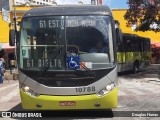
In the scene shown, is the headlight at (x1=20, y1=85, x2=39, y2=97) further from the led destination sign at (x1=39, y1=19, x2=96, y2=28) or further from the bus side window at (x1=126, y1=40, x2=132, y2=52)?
the bus side window at (x1=126, y1=40, x2=132, y2=52)

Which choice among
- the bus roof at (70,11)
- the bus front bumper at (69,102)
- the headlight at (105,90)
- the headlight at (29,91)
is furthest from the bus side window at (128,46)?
the headlight at (29,91)

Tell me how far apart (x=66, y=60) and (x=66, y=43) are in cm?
45

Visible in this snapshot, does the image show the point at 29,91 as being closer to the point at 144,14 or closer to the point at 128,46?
the point at 144,14

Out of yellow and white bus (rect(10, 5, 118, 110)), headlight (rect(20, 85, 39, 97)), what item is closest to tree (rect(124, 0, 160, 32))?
yellow and white bus (rect(10, 5, 118, 110))

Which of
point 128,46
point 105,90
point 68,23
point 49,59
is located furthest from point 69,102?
point 128,46

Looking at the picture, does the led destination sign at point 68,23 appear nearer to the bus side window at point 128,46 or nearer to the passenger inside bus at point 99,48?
the passenger inside bus at point 99,48

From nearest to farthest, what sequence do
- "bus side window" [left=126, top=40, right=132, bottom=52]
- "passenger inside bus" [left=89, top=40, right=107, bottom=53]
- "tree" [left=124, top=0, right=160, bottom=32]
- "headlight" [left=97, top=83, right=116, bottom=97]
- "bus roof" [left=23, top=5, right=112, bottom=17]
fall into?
"headlight" [left=97, top=83, right=116, bottom=97]
"passenger inside bus" [left=89, top=40, right=107, bottom=53]
"bus roof" [left=23, top=5, right=112, bottom=17]
"tree" [left=124, top=0, right=160, bottom=32]
"bus side window" [left=126, top=40, right=132, bottom=52]

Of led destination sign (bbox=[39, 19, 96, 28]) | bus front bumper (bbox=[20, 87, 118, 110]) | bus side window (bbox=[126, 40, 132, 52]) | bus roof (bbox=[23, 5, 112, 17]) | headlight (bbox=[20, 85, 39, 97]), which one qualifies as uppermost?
bus roof (bbox=[23, 5, 112, 17])

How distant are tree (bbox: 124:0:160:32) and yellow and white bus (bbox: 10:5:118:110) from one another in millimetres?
15179

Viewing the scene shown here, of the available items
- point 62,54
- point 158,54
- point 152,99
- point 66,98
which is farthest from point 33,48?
point 158,54

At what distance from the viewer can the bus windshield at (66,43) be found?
1012 cm

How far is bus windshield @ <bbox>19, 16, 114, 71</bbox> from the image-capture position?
10.1 m

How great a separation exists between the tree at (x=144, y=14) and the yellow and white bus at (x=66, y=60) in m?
15.2

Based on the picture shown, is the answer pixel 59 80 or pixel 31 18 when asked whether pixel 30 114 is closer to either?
pixel 59 80
